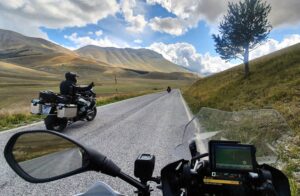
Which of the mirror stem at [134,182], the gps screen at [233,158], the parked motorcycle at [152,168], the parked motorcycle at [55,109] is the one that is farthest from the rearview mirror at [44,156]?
the parked motorcycle at [55,109]

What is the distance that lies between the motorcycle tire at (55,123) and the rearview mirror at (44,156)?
1099 cm

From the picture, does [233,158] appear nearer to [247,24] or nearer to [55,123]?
[55,123]

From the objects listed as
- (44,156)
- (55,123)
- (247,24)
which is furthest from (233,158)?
(247,24)

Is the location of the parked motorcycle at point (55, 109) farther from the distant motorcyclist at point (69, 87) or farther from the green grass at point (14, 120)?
the green grass at point (14, 120)

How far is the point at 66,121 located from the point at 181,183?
11431 millimetres

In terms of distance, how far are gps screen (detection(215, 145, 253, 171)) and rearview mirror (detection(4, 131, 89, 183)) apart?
0.82 m

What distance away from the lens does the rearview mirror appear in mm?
1816

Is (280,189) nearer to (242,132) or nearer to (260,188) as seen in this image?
(260,188)

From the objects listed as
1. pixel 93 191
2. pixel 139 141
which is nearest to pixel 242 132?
pixel 93 191

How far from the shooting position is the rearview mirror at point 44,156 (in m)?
1.82

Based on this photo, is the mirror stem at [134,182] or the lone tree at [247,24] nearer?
the mirror stem at [134,182]

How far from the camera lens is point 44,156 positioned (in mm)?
2078

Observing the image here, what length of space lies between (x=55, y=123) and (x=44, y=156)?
11207mm

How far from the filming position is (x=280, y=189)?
2.15 metres
